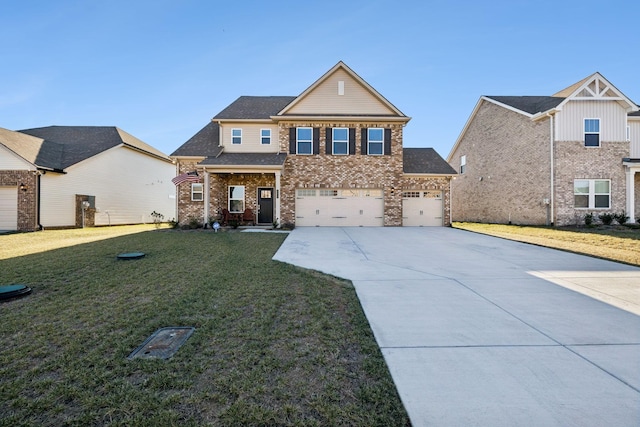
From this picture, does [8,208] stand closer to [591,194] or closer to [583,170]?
[583,170]

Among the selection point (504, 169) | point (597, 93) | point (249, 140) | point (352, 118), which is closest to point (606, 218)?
point (504, 169)

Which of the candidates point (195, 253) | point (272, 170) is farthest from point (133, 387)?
point (272, 170)

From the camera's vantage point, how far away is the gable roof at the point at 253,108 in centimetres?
1658

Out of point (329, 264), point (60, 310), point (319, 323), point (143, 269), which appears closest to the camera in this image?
point (319, 323)

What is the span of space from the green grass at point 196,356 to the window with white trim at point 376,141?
11.8m

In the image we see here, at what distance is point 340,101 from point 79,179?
1646 centimetres

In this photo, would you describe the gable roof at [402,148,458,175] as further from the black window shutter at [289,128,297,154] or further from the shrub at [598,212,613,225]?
the shrub at [598,212,613,225]

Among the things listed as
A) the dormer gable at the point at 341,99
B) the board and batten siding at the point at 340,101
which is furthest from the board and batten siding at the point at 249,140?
the board and batten siding at the point at 340,101

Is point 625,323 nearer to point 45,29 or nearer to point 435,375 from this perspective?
point 435,375

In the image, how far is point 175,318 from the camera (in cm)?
364

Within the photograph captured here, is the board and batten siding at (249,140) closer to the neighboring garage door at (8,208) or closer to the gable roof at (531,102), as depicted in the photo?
the neighboring garage door at (8,208)

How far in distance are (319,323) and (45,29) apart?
18.1m

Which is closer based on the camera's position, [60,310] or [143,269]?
[60,310]

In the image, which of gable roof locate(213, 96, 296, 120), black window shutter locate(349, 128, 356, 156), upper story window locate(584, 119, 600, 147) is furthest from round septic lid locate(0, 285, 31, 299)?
upper story window locate(584, 119, 600, 147)
